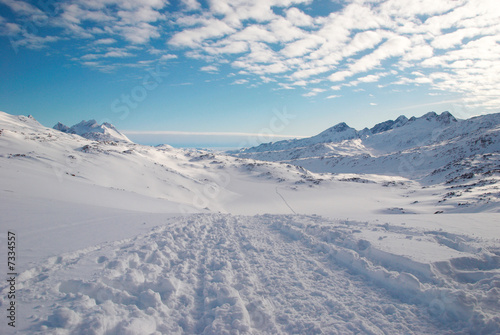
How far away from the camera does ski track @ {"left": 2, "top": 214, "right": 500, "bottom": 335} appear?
4.12 meters

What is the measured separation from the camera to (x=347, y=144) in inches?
5295

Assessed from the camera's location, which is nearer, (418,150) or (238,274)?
(238,274)

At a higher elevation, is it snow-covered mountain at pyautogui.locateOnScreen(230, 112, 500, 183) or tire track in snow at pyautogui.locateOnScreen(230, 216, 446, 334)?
snow-covered mountain at pyautogui.locateOnScreen(230, 112, 500, 183)

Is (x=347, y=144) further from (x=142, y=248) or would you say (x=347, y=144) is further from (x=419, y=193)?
(x=142, y=248)

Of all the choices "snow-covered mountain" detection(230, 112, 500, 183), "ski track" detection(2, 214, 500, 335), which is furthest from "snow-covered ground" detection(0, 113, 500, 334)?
"snow-covered mountain" detection(230, 112, 500, 183)

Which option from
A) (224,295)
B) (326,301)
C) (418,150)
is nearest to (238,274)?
(224,295)

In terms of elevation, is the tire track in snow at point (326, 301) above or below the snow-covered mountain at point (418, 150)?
below

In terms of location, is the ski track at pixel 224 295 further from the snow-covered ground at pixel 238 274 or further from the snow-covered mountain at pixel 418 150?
the snow-covered mountain at pixel 418 150

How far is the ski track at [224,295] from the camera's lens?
162 inches

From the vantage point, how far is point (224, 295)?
16.9ft

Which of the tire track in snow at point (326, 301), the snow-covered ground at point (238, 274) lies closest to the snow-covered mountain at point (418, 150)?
the snow-covered ground at point (238, 274)

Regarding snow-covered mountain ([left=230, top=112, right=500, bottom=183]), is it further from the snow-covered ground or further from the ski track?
the ski track

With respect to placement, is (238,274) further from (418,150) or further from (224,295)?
(418,150)

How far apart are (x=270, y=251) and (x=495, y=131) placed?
86822 millimetres
